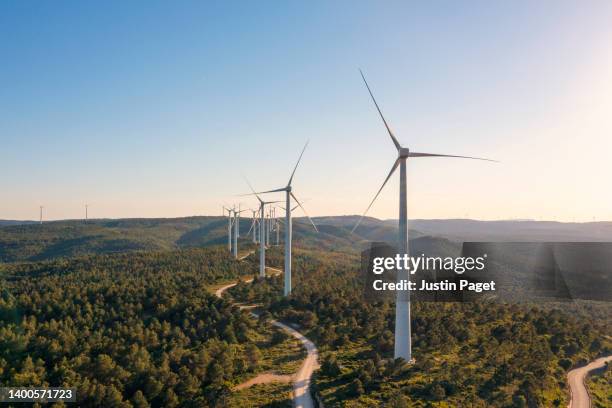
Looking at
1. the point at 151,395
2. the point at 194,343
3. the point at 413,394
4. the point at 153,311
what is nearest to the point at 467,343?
the point at 413,394

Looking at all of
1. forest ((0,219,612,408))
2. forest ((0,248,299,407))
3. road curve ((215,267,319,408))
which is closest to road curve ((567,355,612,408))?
forest ((0,219,612,408))

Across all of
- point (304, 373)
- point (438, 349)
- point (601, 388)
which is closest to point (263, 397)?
point (304, 373)

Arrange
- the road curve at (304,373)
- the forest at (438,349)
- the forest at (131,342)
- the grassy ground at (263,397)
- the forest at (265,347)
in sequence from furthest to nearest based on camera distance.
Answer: the forest at (438,349) < the forest at (265,347) < the forest at (131,342) < the road curve at (304,373) < the grassy ground at (263,397)

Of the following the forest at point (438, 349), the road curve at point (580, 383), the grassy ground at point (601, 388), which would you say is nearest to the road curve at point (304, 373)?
the forest at point (438, 349)

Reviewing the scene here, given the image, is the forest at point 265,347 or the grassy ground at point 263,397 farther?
the forest at point 265,347

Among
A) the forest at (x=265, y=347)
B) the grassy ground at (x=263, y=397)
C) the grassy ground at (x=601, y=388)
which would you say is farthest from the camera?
the grassy ground at (x=601, y=388)

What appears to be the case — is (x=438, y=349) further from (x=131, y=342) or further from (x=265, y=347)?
(x=131, y=342)

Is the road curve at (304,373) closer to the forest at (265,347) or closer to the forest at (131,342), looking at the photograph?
the forest at (265,347)
